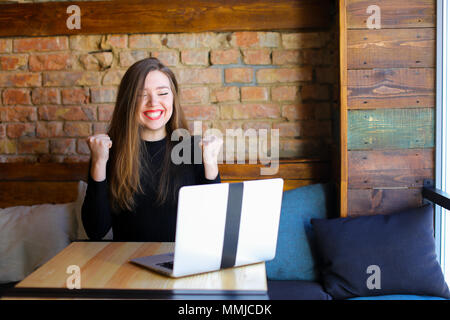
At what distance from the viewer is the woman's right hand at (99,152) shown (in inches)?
57.0

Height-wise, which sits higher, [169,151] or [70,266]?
[169,151]

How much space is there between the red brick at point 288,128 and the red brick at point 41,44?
1.28 metres

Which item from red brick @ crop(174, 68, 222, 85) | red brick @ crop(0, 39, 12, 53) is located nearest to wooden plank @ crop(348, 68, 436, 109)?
red brick @ crop(174, 68, 222, 85)

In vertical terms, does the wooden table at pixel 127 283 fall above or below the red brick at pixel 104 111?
below

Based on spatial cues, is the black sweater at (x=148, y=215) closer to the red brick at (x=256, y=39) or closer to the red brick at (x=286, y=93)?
the red brick at (x=286, y=93)

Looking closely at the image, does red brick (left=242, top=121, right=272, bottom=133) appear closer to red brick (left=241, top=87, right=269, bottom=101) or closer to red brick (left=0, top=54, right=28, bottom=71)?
red brick (left=241, top=87, right=269, bottom=101)

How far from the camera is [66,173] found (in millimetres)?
2389

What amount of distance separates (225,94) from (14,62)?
4.03 feet

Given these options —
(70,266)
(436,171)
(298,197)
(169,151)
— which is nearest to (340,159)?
(298,197)

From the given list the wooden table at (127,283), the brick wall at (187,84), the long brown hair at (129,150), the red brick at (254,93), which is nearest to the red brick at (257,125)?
the brick wall at (187,84)

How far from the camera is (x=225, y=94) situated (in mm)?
2367
